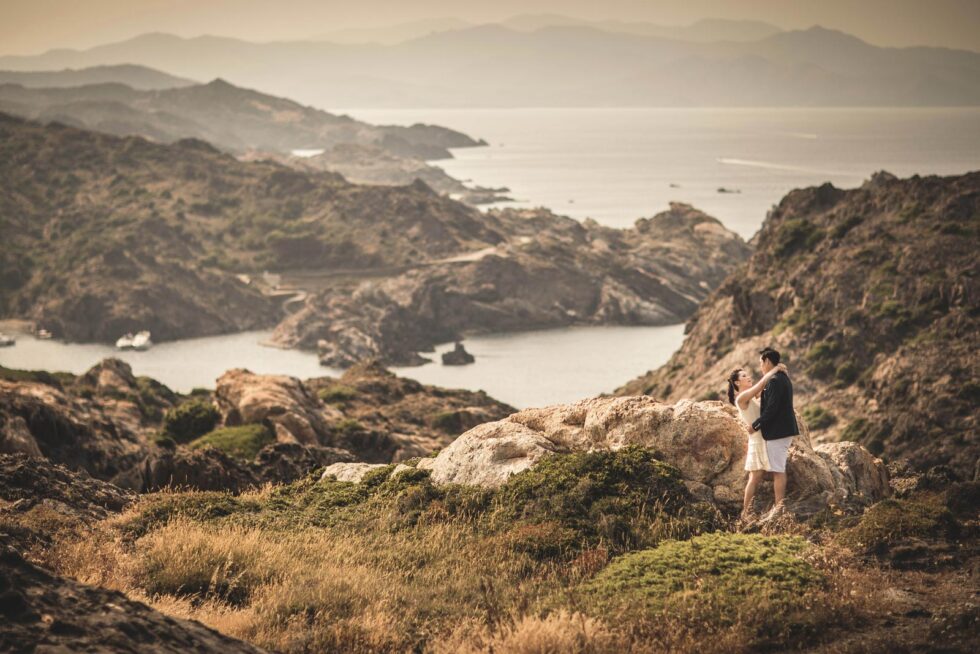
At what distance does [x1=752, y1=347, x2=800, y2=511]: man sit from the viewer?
16.2 meters

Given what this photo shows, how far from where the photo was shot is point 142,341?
142 m

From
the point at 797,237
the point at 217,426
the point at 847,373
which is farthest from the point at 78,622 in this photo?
the point at 797,237

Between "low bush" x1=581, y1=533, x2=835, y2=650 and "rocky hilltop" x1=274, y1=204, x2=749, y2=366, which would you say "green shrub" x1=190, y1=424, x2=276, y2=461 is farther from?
"rocky hilltop" x1=274, y1=204, x2=749, y2=366

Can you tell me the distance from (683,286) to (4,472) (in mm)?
156445

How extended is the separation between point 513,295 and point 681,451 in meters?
144

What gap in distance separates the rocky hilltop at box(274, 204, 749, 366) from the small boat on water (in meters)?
19.2

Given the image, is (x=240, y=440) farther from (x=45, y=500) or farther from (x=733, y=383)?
(x=733, y=383)

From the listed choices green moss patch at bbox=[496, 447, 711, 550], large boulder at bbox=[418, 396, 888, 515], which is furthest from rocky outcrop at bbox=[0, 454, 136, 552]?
green moss patch at bbox=[496, 447, 711, 550]

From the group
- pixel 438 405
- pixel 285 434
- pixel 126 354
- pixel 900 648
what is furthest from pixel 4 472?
pixel 126 354

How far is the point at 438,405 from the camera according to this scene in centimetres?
7075

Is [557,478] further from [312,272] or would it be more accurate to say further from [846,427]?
[312,272]

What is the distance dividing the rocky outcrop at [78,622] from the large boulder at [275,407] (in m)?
31.5

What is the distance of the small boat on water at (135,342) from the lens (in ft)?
463

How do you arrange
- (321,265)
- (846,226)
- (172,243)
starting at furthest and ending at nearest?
(321,265)
(172,243)
(846,226)
